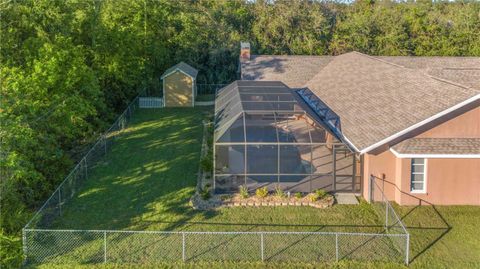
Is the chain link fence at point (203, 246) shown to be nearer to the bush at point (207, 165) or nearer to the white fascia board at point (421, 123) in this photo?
the white fascia board at point (421, 123)

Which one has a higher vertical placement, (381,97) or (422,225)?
(381,97)

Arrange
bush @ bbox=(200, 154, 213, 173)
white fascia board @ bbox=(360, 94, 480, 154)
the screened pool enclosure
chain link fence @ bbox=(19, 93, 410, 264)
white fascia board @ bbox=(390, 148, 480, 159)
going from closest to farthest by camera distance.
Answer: chain link fence @ bbox=(19, 93, 410, 264)
white fascia board @ bbox=(390, 148, 480, 159)
white fascia board @ bbox=(360, 94, 480, 154)
the screened pool enclosure
bush @ bbox=(200, 154, 213, 173)

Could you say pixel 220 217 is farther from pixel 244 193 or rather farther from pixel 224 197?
pixel 244 193

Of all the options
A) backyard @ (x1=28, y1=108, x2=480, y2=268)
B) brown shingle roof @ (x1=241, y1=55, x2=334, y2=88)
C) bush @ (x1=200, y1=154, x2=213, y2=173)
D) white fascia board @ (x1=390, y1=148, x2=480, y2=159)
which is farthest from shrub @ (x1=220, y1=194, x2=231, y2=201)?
brown shingle roof @ (x1=241, y1=55, x2=334, y2=88)

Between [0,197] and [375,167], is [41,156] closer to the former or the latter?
[0,197]

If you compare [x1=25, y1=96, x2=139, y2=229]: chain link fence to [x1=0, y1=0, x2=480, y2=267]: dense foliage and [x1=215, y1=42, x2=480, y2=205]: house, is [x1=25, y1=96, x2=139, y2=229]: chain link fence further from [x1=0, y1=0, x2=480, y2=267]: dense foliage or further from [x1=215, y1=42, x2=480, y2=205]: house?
[x1=215, y1=42, x2=480, y2=205]: house

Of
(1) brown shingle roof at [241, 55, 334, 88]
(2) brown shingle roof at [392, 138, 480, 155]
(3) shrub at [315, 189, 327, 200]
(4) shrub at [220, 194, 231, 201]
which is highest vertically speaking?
(1) brown shingle roof at [241, 55, 334, 88]

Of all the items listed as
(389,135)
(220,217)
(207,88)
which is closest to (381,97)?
(389,135)
